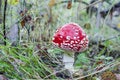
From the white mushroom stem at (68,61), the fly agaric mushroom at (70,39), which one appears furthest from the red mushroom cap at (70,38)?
the white mushroom stem at (68,61)

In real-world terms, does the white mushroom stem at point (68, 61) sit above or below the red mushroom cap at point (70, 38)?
below

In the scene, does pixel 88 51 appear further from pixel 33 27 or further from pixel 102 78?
pixel 102 78

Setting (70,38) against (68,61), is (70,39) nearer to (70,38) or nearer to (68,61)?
(70,38)

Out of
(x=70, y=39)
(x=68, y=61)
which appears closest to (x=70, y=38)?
(x=70, y=39)

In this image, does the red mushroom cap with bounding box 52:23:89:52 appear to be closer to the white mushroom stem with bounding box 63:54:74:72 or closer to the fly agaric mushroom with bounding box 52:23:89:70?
the fly agaric mushroom with bounding box 52:23:89:70

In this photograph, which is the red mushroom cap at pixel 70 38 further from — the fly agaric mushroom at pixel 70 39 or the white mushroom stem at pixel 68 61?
the white mushroom stem at pixel 68 61

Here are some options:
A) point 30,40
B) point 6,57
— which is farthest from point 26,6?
point 6,57

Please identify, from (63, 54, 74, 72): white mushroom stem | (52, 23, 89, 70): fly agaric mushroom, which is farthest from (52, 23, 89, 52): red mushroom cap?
(63, 54, 74, 72): white mushroom stem

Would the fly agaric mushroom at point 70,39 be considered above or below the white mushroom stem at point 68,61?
above
